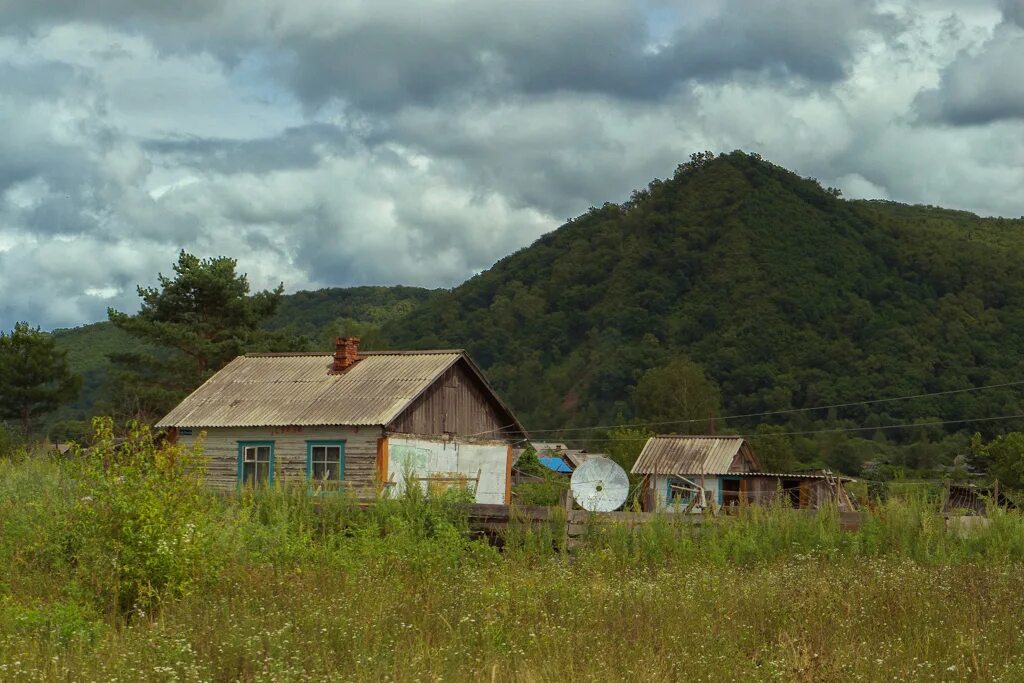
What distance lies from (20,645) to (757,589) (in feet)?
22.4

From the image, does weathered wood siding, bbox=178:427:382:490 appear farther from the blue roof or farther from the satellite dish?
the blue roof

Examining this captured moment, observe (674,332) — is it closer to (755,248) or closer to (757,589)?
(755,248)

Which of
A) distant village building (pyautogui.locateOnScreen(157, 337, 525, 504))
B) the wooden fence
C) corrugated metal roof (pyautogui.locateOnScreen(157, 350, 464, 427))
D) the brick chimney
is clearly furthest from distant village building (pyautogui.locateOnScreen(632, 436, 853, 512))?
the wooden fence

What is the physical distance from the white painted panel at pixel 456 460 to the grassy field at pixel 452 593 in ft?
50.0

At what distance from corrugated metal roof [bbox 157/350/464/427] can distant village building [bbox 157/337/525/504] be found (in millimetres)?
31

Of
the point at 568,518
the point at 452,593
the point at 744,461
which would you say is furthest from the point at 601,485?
the point at 744,461

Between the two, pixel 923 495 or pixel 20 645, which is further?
pixel 923 495

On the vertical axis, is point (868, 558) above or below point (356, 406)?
below

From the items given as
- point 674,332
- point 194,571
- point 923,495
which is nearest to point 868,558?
point 923,495

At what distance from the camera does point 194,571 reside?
1208 centimetres

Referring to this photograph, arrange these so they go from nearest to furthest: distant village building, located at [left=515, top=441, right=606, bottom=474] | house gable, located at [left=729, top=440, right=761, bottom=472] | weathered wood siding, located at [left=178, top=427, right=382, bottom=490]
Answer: weathered wood siding, located at [left=178, top=427, right=382, bottom=490], house gable, located at [left=729, top=440, right=761, bottom=472], distant village building, located at [left=515, top=441, right=606, bottom=474]

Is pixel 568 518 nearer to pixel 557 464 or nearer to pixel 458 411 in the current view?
pixel 458 411

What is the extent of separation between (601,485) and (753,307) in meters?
88.0

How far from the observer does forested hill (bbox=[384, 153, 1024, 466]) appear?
97.9m
